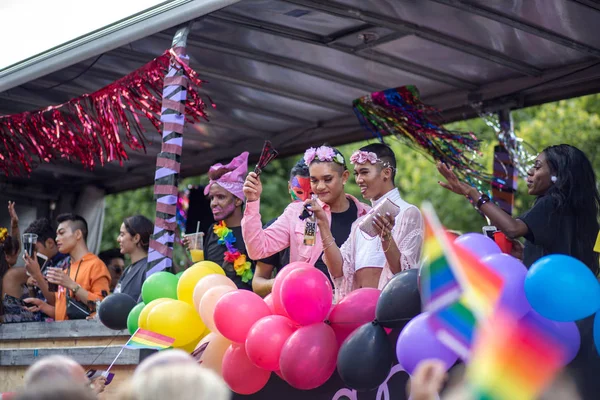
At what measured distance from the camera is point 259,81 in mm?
8180

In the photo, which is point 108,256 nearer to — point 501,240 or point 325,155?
point 325,155

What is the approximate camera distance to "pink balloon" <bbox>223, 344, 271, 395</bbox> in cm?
482

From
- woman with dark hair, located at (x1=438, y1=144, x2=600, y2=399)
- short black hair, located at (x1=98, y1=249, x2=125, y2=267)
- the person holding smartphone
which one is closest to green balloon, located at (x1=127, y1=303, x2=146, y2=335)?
the person holding smartphone

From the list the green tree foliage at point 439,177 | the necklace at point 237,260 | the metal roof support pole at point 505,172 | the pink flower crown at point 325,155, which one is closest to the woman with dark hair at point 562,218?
the pink flower crown at point 325,155

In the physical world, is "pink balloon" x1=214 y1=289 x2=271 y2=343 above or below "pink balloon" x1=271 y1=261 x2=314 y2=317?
below

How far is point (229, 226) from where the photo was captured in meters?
6.49

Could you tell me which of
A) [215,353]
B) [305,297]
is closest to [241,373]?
[215,353]

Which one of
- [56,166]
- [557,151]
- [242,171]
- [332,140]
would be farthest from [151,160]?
[557,151]

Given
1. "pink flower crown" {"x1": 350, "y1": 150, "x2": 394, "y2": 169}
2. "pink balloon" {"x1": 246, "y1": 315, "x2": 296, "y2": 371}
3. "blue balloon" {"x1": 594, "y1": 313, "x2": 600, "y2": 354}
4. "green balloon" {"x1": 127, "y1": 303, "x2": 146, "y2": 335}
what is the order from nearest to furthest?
1. "blue balloon" {"x1": 594, "y1": 313, "x2": 600, "y2": 354}
2. "pink balloon" {"x1": 246, "y1": 315, "x2": 296, "y2": 371}
3. "pink flower crown" {"x1": 350, "y1": 150, "x2": 394, "y2": 169}
4. "green balloon" {"x1": 127, "y1": 303, "x2": 146, "y2": 335}

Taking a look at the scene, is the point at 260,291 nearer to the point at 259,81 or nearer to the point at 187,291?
the point at 187,291

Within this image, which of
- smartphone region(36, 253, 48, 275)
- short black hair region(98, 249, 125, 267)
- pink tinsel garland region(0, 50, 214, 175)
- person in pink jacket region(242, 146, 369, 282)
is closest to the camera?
person in pink jacket region(242, 146, 369, 282)

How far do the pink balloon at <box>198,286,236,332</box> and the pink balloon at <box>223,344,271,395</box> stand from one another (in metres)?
0.26

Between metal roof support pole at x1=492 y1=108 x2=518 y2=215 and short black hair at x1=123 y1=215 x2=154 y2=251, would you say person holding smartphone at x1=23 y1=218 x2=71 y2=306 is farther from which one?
metal roof support pole at x1=492 y1=108 x2=518 y2=215

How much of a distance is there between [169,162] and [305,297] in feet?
7.97
